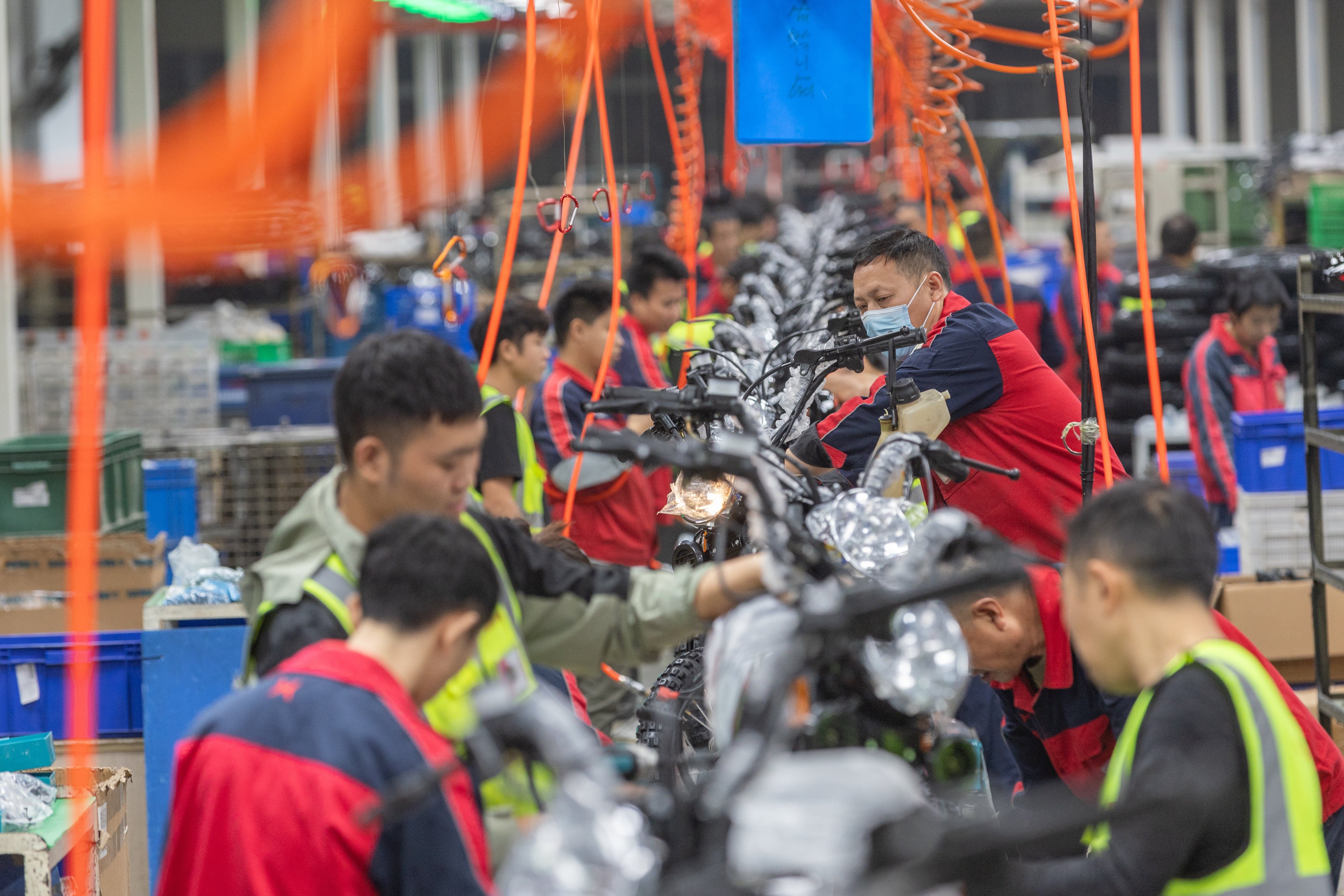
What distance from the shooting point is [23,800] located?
9.25 ft

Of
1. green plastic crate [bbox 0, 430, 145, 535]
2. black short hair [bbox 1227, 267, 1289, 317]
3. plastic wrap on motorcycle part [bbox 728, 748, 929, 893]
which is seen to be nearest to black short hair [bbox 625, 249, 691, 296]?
green plastic crate [bbox 0, 430, 145, 535]

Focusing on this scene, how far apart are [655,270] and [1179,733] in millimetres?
4399

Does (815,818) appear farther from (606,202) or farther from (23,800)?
(606,202)

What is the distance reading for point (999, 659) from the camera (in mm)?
2105

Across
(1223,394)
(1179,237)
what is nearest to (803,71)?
(1223,394)

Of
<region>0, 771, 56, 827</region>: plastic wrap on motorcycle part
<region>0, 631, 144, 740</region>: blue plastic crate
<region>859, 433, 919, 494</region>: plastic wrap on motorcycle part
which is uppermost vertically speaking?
<region>859, 433, 919, 494</region>: plastic wrap on motorcycle part

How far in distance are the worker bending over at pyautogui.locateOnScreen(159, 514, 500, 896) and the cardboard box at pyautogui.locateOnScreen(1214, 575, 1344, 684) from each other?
3303mm

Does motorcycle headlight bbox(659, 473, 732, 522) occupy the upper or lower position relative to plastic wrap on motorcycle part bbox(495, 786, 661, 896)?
upper

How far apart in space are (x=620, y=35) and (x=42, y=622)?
462cm

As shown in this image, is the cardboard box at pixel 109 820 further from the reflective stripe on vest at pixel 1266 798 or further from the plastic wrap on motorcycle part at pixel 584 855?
the reflective stripe on vest at pixel 1266 798

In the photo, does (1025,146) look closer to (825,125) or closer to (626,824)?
(825,125)

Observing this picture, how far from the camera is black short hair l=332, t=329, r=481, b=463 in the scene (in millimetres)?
1740

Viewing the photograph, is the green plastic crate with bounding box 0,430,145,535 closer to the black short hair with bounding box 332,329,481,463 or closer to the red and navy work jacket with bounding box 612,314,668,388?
the red and navy work jacket with bounding box 612,314,668,388

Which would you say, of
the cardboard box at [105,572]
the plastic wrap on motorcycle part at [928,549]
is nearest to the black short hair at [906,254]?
the plastic wrap on motorcycle part at [928,549]
